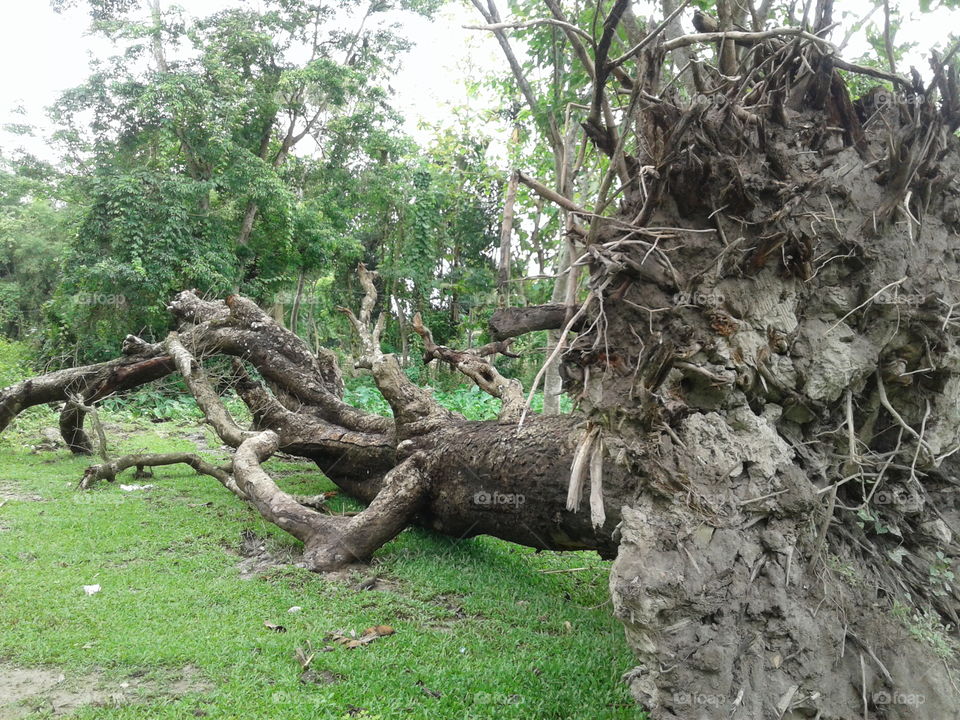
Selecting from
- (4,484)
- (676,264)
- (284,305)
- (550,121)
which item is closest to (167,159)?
(284,305)

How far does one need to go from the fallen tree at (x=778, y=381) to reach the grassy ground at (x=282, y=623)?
3.09 ft

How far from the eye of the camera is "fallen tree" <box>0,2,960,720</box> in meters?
2.96

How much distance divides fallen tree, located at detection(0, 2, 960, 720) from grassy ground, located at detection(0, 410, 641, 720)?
943mm

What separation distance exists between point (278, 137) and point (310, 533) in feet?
51.9

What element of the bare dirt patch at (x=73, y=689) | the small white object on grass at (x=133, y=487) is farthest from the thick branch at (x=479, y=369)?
the small white object on grass at (x=133, y=487)

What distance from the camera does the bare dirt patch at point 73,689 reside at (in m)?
3.27

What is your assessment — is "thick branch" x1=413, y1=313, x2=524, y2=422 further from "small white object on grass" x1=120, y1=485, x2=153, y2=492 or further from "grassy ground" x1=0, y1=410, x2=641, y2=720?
"small white object on grass" x1=120, y1=485, x2=153, y2=492

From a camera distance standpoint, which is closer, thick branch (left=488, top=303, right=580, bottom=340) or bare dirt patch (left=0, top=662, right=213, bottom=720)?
bare dirt patch (left=0, top=662, right=213, bottom=720)

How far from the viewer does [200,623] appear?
13.8 feet

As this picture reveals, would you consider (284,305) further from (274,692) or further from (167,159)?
(274,692)

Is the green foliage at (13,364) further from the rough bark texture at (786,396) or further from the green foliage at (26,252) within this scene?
the rough bark texture at (786,396)

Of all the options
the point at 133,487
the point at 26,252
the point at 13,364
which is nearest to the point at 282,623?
the point at 133,487

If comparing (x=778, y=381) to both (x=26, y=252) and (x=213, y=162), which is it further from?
(x=26, y=252)

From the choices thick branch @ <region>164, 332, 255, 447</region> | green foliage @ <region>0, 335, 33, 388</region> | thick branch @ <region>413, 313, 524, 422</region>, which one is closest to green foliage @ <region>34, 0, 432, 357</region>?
green foliage @ <region>0, 335, 33, 388</region>
